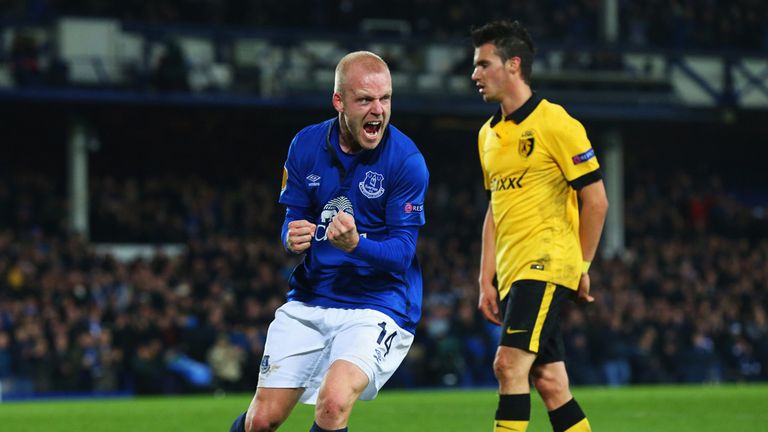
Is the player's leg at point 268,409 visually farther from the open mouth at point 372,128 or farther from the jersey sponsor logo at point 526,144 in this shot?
the jersey sponsor logo at point 526,144

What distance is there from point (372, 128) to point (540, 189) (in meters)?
1.36

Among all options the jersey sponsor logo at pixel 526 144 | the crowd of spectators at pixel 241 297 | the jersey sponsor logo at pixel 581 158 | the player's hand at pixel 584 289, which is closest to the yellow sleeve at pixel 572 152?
the jersey sponsor logo at pixel 581 158

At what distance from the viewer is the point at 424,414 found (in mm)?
13570

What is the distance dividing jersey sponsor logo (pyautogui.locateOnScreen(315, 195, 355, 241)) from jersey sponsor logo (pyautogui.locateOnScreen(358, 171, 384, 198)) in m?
0.10

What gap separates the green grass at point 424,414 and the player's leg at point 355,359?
5.11 m

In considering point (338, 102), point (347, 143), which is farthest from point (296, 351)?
point (338, 102)

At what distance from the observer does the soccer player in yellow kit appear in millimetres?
6613

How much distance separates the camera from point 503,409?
6559 millimetres

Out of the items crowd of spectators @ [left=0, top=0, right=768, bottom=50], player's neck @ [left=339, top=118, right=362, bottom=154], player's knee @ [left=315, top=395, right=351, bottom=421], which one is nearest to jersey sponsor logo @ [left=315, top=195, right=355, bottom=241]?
player's neck @ [left=339, top=118, right=362, bottom=154]

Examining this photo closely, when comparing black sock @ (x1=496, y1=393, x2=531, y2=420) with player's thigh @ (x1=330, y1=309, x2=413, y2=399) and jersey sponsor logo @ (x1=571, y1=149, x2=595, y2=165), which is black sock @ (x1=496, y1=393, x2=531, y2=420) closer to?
player's thigh @ (x1=330, y1=309, x2=413, y2=399)

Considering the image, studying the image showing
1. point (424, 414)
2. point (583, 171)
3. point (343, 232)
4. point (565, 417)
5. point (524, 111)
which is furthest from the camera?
point (424, 414)

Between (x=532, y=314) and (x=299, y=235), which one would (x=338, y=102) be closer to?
(x=299, y=235)

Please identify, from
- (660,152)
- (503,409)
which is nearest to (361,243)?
(503,409)

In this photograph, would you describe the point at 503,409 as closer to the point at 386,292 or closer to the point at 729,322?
the point at 386,292
